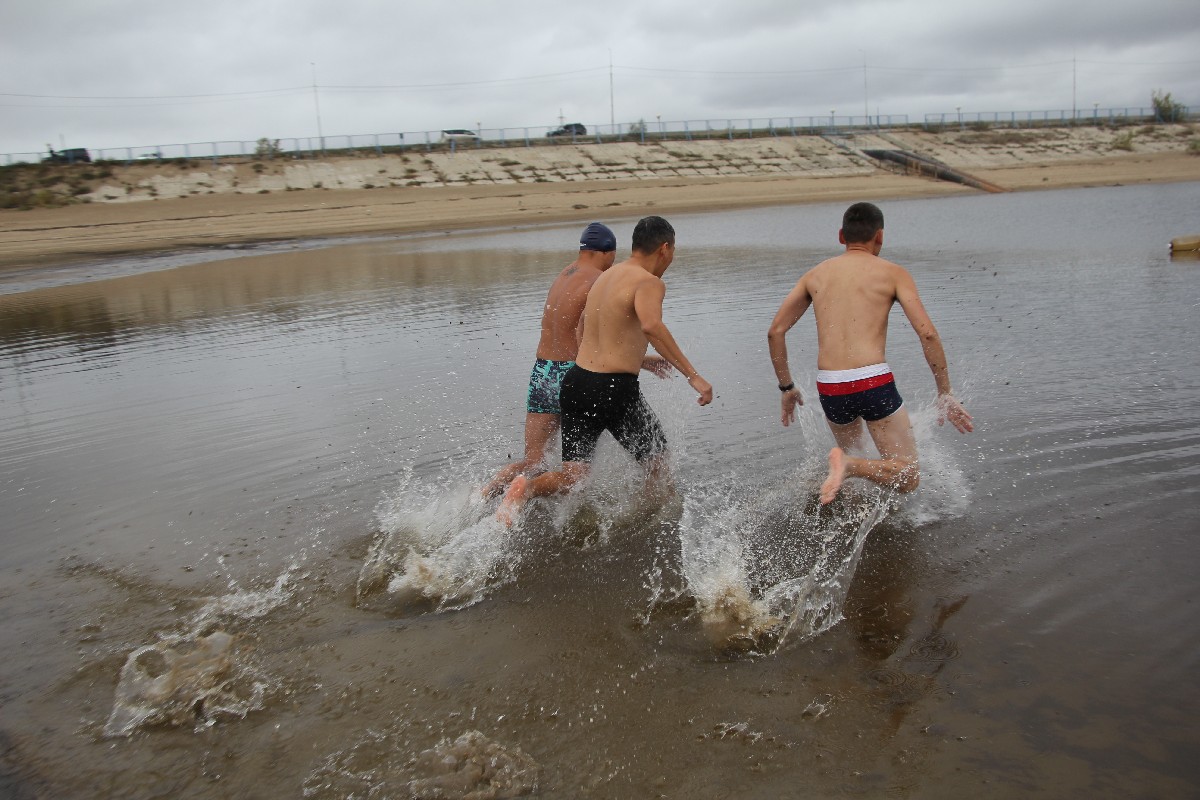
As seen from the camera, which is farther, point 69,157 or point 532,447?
point 69,157

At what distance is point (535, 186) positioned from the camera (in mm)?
40781

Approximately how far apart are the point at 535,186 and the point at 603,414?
37.4 m

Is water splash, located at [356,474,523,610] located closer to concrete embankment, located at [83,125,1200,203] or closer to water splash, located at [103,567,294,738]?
water splash, located at [103,567,294,738]

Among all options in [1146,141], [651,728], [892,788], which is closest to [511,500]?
[651,728]

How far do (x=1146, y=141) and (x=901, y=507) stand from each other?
67257 mm

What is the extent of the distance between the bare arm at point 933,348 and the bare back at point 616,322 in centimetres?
130

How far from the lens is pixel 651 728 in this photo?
324cm

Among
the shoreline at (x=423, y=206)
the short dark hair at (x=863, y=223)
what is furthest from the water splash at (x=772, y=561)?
the shoreline at (x=423, y=206)

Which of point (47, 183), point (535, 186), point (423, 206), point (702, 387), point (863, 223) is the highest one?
point (47, 183)

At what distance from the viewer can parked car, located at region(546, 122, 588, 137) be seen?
52.5m

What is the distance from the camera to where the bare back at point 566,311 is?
522 cm

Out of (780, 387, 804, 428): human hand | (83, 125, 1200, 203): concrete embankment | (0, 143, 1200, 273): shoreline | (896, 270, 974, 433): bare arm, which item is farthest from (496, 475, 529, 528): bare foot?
(83, 125, 1200, 203): concrete embankment

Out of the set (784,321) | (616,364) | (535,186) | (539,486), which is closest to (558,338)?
(616,364)

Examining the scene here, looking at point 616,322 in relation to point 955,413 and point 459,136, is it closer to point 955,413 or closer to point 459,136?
point 955,413
